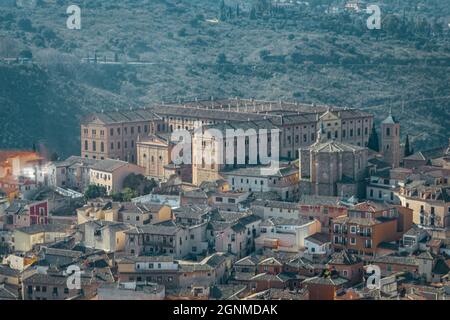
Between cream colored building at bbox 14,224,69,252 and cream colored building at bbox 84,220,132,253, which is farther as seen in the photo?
cream colored building at bbox 14,224,69,252


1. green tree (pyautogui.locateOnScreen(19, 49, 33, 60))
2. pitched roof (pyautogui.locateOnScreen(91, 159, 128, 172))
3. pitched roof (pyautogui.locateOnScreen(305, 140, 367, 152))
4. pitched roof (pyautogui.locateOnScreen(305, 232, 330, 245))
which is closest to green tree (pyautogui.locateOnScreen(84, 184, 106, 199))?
A: pitched roof (pyautogui.locateOnScreen(91, 159, 128, 172))

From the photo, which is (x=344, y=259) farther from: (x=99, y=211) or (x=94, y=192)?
(x=94, y=192)

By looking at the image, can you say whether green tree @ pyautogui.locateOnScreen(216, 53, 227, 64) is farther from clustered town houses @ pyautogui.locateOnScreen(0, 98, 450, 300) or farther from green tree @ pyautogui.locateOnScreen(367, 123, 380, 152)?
green tree @ pyautogui.locateOnScreen(367, 123, 380, 152)

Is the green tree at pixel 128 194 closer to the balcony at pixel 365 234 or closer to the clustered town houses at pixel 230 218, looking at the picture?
the clustered town houses at pixel 230 218

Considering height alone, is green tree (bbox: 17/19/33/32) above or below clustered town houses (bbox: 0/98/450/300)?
above

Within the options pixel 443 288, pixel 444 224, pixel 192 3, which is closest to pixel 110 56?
pixel 192 3

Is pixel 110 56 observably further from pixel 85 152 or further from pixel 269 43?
pixel 85 152

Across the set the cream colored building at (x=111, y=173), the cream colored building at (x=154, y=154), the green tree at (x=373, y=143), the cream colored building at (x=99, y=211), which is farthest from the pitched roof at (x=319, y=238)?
the green tree at (x=373, y=143)
